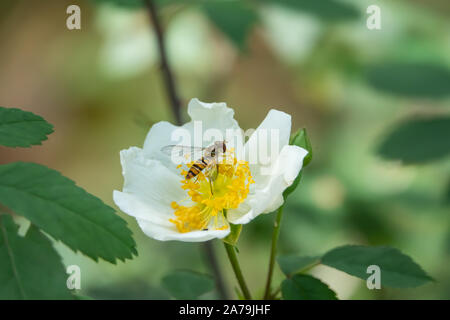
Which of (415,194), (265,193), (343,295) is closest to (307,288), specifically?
(265,193)

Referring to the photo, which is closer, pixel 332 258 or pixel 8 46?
pixel 332 258

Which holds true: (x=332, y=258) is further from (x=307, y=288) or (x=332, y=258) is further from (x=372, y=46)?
(x=372, y=46)

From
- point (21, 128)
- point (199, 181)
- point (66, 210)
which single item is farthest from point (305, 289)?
point (21, 128)

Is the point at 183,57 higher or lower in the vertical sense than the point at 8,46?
lower

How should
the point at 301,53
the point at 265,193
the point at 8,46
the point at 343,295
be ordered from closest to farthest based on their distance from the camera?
the point at 265,193 → the point at 343,295 → the point at 301,53 → the point at 8,46

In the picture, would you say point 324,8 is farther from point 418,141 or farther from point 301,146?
point 301,146

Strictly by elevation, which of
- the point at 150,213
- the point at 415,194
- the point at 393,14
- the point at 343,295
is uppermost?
the point at 393,14

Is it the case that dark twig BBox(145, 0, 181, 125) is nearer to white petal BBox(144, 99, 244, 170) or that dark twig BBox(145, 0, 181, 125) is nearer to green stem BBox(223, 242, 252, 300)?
white petal BBox(144, 99, 244, 170)
